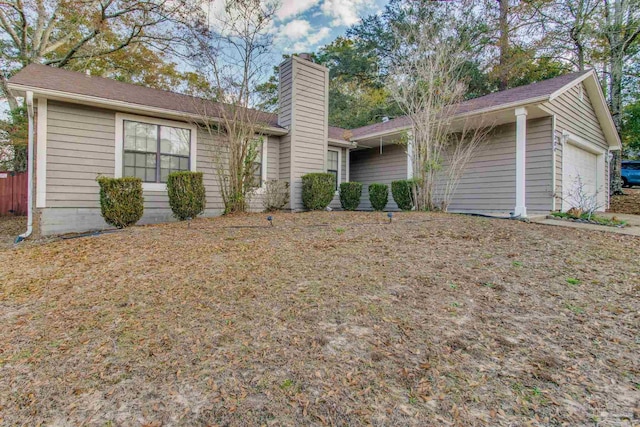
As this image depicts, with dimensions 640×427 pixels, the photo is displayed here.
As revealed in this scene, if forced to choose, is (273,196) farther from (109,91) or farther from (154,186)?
(109,91)

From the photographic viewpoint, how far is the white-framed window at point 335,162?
991cm

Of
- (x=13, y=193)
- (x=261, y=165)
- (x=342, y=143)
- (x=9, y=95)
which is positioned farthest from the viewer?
(x=9, y=95)

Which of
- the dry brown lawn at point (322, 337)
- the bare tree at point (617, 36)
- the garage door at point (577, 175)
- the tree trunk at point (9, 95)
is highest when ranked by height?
the bare tree at point (617, 36)

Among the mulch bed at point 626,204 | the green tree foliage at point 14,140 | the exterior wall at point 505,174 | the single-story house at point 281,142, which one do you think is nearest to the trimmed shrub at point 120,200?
the single-story house at point 281,142

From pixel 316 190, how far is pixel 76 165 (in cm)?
487

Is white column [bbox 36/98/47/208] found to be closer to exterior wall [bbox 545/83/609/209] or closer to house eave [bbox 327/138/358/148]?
house eave [bbox 327/138/358/148]

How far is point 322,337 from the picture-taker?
204 centimetres

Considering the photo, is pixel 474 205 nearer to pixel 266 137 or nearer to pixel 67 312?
pixel 266 137

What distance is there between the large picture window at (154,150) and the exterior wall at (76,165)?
1.00ft

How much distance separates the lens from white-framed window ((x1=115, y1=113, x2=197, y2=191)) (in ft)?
21.5

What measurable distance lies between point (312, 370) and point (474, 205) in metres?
8.26

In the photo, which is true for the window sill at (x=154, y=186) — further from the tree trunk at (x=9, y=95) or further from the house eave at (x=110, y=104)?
the tree trunk at (x=9, y=95)

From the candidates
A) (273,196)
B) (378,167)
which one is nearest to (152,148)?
(273,196)

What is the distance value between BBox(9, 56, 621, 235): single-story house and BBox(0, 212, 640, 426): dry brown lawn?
297 centimetres
